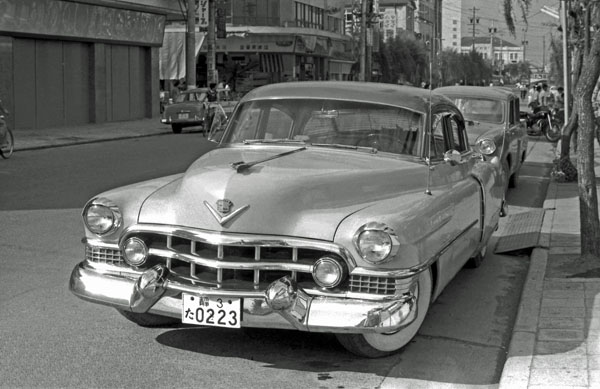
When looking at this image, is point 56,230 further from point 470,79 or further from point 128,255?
point 470,79

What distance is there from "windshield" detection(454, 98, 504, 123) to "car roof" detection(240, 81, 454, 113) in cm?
729

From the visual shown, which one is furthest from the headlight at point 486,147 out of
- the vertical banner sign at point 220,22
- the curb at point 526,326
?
the vertical banner sign at point 220,22

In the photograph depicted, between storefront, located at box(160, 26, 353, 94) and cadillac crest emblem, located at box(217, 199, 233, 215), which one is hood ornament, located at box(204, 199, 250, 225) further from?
storefront, located at box(160, 26, 353, 94)

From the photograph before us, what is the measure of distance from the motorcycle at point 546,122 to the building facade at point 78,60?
14.3 meters

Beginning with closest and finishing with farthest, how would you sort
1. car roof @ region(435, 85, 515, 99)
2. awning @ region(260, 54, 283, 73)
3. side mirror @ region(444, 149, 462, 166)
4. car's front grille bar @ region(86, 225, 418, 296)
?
car's front grille bar @ region(86, 225, 418, 296) → side mirror @ region(444, 149, 462, 166) → car roof @ region(435, 85, 515, 99) → awning @ region(260, 54, 283, 73)

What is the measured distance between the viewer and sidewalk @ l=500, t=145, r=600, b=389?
4953 mm

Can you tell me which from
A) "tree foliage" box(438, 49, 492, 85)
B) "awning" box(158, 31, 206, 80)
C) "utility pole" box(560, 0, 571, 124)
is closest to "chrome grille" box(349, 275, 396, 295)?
"utility pole" box(560, 0, 571, 124)

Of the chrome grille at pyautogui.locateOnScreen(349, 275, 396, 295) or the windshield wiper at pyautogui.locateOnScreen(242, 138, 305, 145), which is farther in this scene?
the windshield wiper at pyautogui.locateOnScreen(242, 138, 305, 145)

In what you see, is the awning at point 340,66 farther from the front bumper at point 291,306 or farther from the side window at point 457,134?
the front bumper at point 291,306

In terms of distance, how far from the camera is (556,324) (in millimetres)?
6043

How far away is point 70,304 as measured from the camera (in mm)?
6617

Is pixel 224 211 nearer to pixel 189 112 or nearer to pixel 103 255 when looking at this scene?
pixel 103 255

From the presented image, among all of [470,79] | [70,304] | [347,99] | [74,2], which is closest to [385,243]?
[347,99]

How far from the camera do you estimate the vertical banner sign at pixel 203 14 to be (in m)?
37.4
